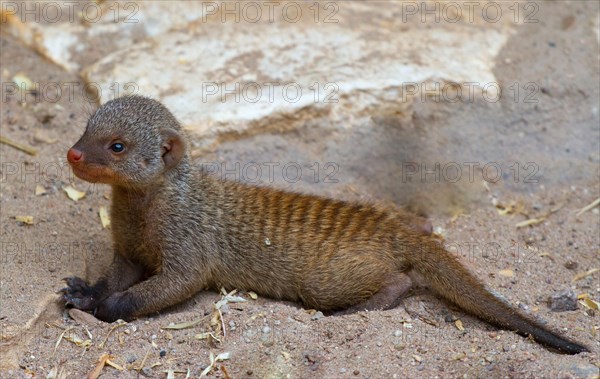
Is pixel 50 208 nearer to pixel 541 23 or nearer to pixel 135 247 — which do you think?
pixel 135 247

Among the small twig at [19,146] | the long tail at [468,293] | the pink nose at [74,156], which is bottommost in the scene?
the long tail at [468,293]

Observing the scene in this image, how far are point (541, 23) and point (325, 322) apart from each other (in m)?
2.85

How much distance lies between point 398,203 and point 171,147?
1.47m

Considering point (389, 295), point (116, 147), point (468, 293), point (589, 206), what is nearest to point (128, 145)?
point (116, 147)

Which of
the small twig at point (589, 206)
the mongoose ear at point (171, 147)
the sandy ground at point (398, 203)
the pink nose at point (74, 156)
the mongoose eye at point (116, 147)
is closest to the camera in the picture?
the sandy ground at point (398, 203)

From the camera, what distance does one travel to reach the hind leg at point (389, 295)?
345 cm

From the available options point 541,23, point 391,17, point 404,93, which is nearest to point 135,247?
point 404,93

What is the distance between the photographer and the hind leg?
3.45 metres

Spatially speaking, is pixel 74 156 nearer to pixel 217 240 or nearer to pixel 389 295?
pixel 217 240

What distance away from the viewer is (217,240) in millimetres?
3686

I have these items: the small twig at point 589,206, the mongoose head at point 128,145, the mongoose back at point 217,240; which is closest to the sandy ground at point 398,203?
the small twig at point 589,206

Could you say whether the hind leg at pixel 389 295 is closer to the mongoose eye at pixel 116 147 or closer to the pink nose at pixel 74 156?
the mongoose eye at pixel 116 147

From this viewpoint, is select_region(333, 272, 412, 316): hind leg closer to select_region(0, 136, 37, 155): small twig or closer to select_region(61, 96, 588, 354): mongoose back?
select_region(61, 96, 588, 354): mongoose back

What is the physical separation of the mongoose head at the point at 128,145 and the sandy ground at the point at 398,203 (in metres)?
0.56
